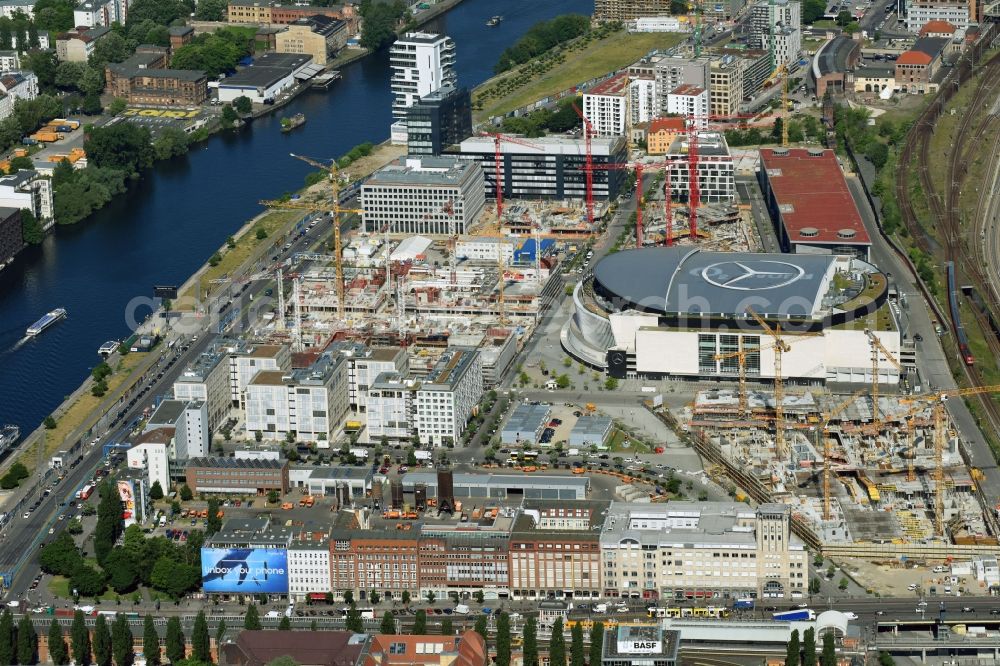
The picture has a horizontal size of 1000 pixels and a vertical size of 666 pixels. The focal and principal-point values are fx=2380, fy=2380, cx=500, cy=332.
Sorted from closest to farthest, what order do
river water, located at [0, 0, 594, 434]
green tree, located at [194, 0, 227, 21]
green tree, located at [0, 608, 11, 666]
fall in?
green tree, located at [0, 608, 11, 666]
river water, located at [0, 0, 594, 434]
green tree, located at [194, 0, 227, 21]

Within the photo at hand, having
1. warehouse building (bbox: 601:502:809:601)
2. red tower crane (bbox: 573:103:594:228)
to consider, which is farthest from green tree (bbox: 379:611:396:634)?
red tower crane (bbox: 573:103:594:228)

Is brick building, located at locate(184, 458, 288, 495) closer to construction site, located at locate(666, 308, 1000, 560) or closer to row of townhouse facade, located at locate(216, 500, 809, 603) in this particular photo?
row of townhouse facade, located at locate(216, 500, 809, 603)

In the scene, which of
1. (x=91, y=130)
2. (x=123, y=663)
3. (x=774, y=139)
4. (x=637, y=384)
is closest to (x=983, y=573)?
(x=637, y=384)

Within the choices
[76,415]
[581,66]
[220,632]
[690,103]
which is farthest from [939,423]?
[581,66]

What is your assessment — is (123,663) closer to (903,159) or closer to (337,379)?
(337,379)

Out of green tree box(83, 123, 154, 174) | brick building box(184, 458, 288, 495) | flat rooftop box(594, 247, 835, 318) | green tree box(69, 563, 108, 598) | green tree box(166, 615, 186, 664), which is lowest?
green tree box(83, 123, 154, 174)

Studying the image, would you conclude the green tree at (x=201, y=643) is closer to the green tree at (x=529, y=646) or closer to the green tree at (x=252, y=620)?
the green tree at (x=252, y=620)

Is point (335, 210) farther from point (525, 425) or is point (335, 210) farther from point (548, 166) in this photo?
point (525, 425)

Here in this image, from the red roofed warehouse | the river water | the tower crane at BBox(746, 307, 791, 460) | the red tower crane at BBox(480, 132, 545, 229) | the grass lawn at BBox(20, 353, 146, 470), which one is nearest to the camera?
the tower crane at BBox(746, 307, 791, 460)
